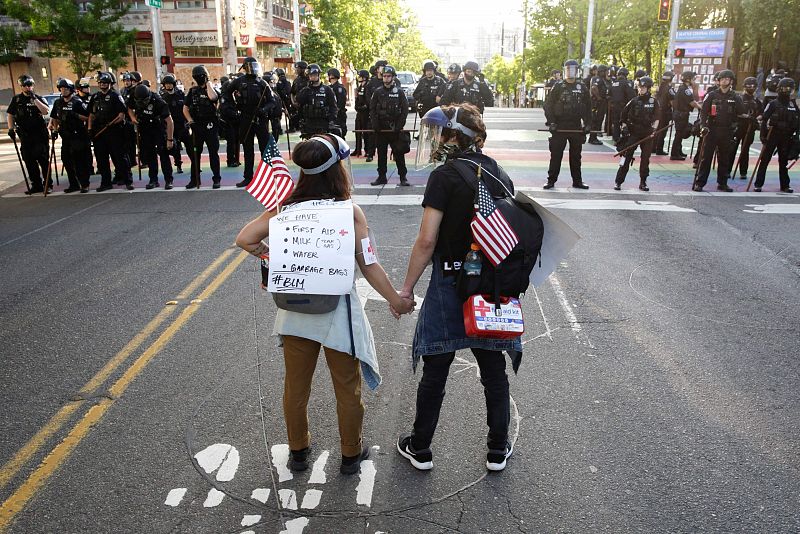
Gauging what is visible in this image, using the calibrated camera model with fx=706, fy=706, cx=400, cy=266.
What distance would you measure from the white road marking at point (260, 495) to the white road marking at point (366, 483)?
1.53 ft

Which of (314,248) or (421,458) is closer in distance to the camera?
(314,248)

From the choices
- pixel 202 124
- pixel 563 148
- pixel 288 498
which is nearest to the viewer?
pixel 288 498

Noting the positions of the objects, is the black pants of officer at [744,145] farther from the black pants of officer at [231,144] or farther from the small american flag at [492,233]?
the small american flag at [492,233]

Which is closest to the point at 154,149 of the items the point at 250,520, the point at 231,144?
the point at 231,144

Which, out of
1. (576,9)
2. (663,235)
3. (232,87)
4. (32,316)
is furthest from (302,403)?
(576,9)

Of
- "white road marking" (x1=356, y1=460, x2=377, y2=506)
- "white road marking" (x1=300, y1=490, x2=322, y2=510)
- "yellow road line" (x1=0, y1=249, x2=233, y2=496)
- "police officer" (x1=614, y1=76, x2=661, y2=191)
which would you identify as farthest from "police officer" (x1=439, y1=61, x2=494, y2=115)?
"white road marking" (x1=300, y1=490, x2=322, y2=510)

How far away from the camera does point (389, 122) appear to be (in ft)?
43.1

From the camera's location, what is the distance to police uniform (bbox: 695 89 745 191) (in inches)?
476

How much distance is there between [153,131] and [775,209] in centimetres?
1071

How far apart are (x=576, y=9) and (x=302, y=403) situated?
170 ft

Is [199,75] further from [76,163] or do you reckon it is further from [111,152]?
[76,163]

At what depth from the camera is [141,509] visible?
3.50 meters

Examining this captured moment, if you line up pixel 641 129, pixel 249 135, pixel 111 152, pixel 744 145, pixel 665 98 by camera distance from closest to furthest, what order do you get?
pixel 641 129
pixel 249 135
pixel 111 152
pixel 744 145
pixel 665 98

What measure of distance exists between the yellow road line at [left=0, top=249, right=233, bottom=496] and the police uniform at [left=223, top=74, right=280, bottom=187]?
238 inches
